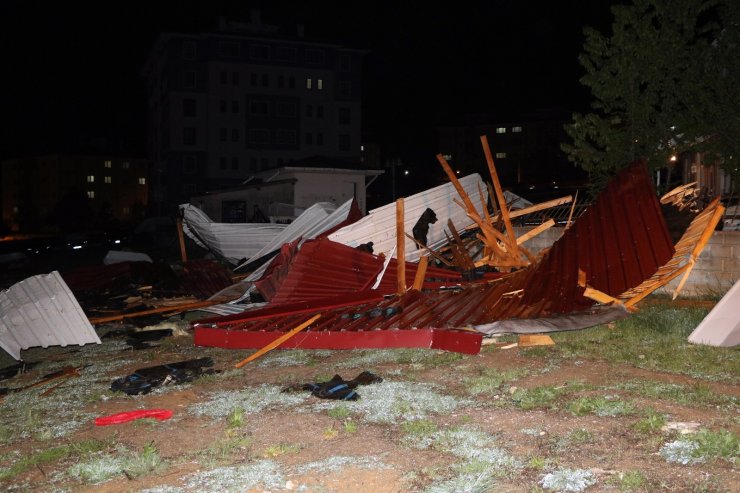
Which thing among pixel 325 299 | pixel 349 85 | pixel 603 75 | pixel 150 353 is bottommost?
pixel 150 353

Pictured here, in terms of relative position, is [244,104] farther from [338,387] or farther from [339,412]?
[339,412]

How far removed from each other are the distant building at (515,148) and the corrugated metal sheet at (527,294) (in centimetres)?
5033

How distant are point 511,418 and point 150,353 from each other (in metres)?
5.43

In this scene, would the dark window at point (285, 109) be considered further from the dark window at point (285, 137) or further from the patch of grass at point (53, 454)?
the patch of grass at point (53, 454)

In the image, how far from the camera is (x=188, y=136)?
55.0 metres

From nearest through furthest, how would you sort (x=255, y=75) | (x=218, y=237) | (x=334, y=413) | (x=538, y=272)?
(x=334, y=413), (x=538, y=272), (x=218, y=237), (x=255, y=75)

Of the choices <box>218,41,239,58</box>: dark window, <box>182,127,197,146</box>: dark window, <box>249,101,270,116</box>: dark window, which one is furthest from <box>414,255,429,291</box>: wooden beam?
<box>218,41,239,58</box>: dark window

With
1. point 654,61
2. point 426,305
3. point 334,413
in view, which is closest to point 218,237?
point 426,305

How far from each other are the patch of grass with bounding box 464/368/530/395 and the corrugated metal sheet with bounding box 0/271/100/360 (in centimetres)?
529

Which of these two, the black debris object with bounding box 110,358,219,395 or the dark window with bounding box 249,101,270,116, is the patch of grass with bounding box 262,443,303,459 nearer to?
the black debris object with bounding box 110,358,219,395

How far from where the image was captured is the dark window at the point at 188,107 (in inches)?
2153

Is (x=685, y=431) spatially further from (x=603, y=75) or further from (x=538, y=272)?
(x=603, y=75)

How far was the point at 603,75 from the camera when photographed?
1341 cm

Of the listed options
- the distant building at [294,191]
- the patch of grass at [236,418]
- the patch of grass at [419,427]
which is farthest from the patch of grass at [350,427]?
the distant building at [294,191]
